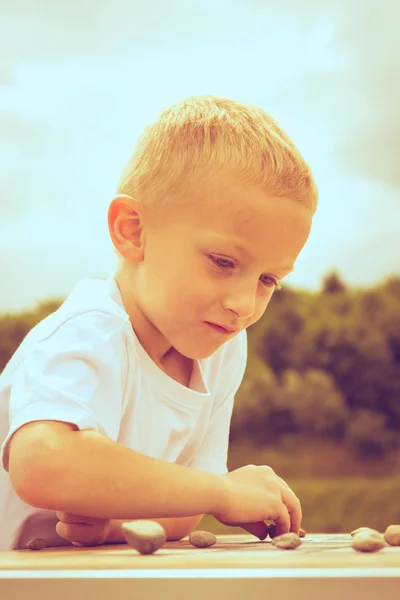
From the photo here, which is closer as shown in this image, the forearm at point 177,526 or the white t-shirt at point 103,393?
the white t-shirt at point 103,393

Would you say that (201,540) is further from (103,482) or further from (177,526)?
(177,526)

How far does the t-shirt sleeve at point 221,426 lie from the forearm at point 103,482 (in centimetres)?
25

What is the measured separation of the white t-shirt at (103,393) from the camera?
656 millimetres

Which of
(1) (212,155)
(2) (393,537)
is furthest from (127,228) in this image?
(2) (393,537)

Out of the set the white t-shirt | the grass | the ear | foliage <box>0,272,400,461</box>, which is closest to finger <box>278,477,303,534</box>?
the white t-shirt

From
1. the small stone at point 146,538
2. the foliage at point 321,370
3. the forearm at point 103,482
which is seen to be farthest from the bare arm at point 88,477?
the foliage at point 321,370

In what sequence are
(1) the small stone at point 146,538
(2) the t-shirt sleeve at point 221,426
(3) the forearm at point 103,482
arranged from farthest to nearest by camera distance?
(2) the t-shirt sleeve at point 221,426
(3) the forearm at point 103,482
(1) the small stone at point 146,538

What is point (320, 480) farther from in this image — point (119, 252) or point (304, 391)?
point (119, 252)

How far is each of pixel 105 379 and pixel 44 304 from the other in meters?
1.95

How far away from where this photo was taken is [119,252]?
783 mm

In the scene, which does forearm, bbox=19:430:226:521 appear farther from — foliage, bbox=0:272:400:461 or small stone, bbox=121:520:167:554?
foliage, bbox=0:272:400:461

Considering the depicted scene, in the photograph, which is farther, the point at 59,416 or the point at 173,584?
the point at 59,416

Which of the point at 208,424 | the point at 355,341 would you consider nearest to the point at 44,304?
the point at 355,341

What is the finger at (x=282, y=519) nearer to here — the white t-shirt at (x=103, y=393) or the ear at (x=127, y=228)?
the white t-shirt at (x=103, y=393)
